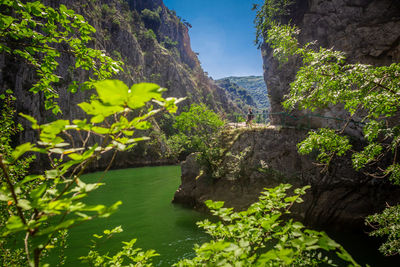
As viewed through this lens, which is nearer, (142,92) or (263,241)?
(142,92)

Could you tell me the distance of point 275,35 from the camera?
13.7 ft

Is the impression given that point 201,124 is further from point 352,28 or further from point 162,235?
point 352,28

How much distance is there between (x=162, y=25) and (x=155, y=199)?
78.0 m

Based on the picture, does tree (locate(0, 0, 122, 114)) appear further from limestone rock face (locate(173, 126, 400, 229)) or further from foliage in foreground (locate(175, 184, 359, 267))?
limestone rock face (locate(173, 126, 400, 229))

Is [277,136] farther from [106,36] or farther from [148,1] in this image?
[148,1]

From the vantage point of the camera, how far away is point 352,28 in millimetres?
13875

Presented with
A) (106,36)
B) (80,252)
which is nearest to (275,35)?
(80,252)

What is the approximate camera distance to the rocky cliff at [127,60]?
23812 millimetres

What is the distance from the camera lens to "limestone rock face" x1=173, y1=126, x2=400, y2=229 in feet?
22.9

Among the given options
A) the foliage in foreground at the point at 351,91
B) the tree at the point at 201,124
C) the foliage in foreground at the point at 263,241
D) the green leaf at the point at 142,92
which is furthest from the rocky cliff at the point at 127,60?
the green leaf at the point at 142,92

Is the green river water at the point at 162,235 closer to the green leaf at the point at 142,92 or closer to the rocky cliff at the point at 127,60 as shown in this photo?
the green leaf at the point at 142,92

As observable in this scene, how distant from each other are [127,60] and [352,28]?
1748 inches

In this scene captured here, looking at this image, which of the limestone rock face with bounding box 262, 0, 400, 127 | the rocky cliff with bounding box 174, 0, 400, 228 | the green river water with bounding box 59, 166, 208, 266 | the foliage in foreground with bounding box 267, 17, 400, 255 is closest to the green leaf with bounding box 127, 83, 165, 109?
the foliage in foreground with bounding box 267, 17, 400, 255

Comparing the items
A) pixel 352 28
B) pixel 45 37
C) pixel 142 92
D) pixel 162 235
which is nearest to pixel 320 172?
pixel 142 92
